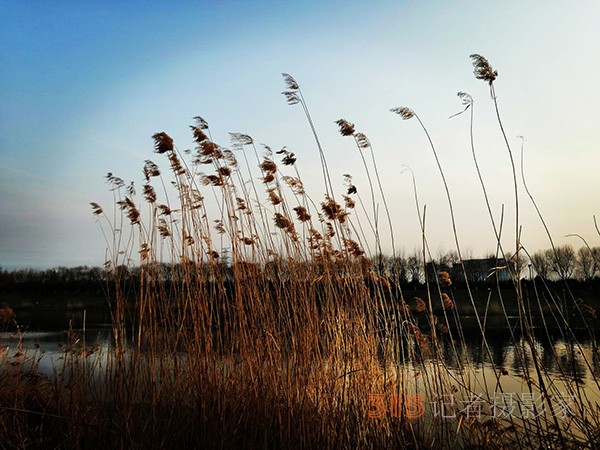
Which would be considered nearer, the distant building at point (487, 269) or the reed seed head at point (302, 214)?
the distant building at point (487, 269)

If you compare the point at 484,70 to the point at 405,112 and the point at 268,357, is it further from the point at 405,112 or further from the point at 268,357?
the point at 268,357

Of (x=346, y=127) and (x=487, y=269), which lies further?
(x=346, y=127)

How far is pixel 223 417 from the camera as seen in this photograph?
2.88m

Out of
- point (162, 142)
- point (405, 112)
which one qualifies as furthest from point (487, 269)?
point (162, 142)

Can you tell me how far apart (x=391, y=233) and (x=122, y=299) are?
75.5 inches

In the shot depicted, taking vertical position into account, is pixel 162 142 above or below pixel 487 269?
above

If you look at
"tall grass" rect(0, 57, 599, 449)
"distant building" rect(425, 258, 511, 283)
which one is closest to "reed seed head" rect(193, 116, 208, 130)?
"tall grass" rect(0, 57, 599, 449)

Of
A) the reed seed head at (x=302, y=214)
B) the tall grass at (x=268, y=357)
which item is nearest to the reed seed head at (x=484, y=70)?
the tall grass at (x=268, y=357)

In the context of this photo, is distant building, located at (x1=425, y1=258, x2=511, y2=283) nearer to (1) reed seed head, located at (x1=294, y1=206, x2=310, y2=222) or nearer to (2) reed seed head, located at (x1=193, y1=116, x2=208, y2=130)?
(1) reed seed head, located at (x1=294, y1=206, x2=310, y2=222)

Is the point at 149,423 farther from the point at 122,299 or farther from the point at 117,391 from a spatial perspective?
the point at 122,299

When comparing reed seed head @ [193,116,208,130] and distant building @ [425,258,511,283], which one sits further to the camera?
reed seed head @ [193,116,208,130]

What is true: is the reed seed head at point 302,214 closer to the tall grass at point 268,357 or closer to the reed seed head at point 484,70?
the tall grass at point 268,357

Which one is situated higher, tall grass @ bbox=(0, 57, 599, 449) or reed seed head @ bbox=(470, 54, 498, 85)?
reed seed head @ bbox=(470, 54, 498, 85)

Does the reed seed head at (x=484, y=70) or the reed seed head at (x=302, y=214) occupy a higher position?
the reed seed head at (x=484, y=70)
